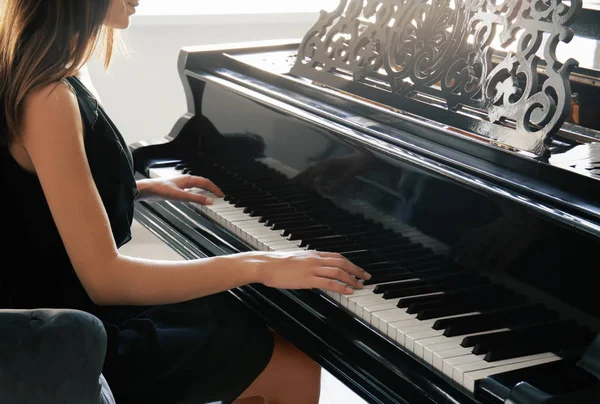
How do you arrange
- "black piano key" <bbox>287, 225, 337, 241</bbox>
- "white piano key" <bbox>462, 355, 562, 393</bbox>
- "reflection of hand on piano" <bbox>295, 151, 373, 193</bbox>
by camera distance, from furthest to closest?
"black piano key" <bbox>287, 225, 337, 241</bbox>
"reflection of hand on piano" <bbox>295, 151, 373, 193</bbox>
"white piano key" <bbox>462, 355, 562, 393</bbox>

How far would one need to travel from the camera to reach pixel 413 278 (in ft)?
5.77

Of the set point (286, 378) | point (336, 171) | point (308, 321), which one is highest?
point (336, 171)

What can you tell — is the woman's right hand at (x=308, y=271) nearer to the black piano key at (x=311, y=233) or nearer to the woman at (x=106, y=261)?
the woman at (x=106, y=261)

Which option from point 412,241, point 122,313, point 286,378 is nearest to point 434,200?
point 412,241

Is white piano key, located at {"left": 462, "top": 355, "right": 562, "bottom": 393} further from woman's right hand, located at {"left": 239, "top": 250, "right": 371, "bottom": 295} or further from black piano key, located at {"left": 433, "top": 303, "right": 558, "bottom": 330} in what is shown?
woman's right hand, located at {"left": 239, "top": 250, "right": 371, "bottom": 295}

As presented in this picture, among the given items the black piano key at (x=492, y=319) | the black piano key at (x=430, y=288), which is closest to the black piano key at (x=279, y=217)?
the black piano key at (x=430, y=288)

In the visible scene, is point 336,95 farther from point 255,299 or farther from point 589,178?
point 589,178

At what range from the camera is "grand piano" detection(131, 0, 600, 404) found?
145 centimetres

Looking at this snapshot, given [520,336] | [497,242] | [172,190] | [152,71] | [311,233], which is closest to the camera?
[520,336]

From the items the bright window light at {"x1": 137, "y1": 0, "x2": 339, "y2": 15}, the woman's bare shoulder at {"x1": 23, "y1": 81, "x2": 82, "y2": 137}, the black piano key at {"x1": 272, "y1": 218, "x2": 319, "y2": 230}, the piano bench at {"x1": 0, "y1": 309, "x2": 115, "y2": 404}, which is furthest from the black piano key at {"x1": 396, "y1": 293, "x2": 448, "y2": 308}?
the bright window light at {"x1": 137, "y1": 0, "x2": 339, "y2": 15}

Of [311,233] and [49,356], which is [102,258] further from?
[311,233]

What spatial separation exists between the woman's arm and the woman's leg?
0.32 m

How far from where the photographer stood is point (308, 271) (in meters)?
1.68

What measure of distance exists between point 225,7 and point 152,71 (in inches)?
24.3
